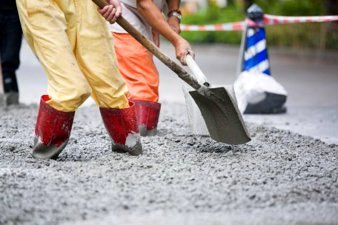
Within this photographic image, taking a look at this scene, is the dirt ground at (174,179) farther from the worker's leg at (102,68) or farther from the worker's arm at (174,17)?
the worker's arm at (174,17)

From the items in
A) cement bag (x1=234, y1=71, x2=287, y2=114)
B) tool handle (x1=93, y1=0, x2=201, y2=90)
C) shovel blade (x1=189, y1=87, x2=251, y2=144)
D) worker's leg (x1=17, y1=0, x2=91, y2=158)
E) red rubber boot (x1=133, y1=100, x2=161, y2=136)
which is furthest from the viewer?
cement bag (x1=234, y1=71, x2=287, y2=114)

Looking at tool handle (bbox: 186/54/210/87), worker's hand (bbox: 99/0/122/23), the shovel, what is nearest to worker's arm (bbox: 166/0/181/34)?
tool handle (bbox: 186/54/210/87)

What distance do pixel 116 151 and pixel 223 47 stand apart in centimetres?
1914

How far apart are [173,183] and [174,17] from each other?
2.51 meters

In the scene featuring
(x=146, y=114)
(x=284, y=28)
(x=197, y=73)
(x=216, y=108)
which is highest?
(x=197, y=73)

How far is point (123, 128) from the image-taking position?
612 centimetres

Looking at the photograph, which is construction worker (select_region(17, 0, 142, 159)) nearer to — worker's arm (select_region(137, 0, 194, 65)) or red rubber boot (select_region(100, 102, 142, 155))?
red rubber boot (select_region(100, 102, 142, 155))

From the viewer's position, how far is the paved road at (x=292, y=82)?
9156 millimetres

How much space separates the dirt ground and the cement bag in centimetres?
107

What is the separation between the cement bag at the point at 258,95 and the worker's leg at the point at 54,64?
13.8 ft

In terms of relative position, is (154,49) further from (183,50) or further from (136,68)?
(136,68)

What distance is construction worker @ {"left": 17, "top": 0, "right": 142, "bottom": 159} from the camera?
565 centimetres

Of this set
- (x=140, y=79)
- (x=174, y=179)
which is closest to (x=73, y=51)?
(x=174, y=179)

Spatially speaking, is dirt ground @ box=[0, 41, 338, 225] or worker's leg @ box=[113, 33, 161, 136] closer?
dirt ground @ box=[0, 41, 338, 225]
